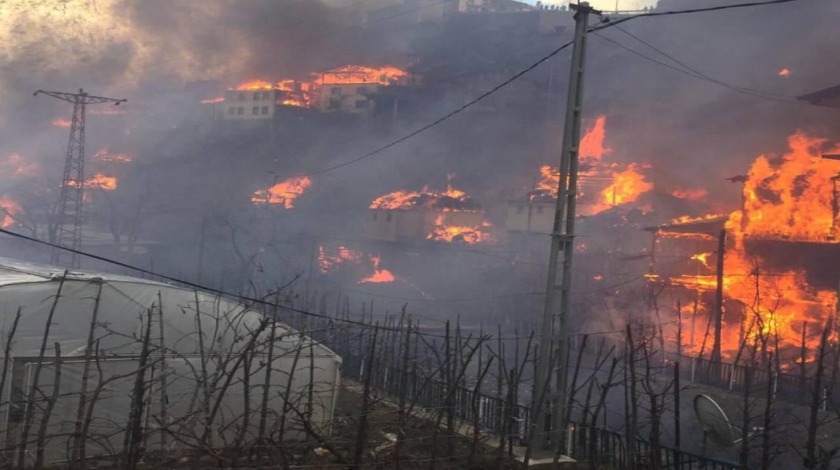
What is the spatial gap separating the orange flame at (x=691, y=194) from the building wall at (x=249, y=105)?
4139cm

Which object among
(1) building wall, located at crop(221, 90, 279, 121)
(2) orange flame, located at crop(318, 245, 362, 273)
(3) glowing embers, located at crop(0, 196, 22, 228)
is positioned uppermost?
(1) building wall, located at crop(221, 90, 279, 121)

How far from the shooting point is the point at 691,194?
43438 millimetres

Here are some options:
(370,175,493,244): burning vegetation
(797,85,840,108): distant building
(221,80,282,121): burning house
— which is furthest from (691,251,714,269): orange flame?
(221,80,282,121): burning house

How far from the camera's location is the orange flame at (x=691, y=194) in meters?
42.7

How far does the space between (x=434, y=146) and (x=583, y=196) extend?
17899mm

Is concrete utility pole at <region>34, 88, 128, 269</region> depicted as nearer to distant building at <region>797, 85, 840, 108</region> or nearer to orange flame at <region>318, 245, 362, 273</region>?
orange flame at <region>318, 245, 362, 273</region>

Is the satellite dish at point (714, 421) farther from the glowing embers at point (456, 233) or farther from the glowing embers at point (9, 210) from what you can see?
the glowing embers at point (9, 210)

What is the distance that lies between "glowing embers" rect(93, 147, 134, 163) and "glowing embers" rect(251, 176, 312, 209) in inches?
591

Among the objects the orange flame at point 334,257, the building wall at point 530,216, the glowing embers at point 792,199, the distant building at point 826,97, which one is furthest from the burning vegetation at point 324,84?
the distant building at point 826,97

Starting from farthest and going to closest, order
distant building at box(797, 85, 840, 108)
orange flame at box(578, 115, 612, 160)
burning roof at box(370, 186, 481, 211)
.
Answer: orange flame at box(578, 115, 612, 160) → burning roof at box(370, 186, 481, 211) → distant building at box(797, 85, 840, 108)

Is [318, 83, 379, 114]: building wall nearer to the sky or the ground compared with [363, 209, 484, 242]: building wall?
nearer to the sky

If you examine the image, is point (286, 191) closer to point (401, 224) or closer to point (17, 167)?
point (401, 224)

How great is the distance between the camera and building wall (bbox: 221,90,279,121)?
68969mm

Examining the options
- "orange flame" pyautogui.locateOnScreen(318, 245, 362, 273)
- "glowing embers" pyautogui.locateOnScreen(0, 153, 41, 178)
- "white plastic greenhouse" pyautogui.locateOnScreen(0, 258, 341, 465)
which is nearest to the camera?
"white plastic greenhouse" pyautogui.locateOnScreen(0, 258, 341, 465)
